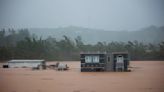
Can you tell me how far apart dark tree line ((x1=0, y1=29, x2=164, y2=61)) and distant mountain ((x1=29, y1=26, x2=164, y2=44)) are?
17cm

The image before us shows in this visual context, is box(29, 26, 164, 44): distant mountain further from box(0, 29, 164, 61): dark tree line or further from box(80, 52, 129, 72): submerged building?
box(80, 52, 129, 72): submerged building

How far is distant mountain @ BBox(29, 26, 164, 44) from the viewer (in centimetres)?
947

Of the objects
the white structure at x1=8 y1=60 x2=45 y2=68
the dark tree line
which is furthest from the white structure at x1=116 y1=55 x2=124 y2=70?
the dark tree line

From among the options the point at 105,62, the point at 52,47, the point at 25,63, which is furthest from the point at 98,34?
the point at 105,62

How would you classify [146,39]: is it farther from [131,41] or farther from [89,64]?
[89,64]

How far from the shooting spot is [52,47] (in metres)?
10.5

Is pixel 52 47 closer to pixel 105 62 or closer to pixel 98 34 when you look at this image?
pixel 98 34

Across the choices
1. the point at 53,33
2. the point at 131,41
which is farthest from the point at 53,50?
the point at 131,41

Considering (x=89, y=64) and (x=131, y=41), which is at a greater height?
(x=131, y=41)

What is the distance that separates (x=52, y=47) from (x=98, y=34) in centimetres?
159

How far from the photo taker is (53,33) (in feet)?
34.3

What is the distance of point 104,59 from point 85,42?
12.6 feet

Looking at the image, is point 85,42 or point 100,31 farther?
point 85,42

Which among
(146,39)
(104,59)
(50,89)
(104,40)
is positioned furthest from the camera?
(104,40)
